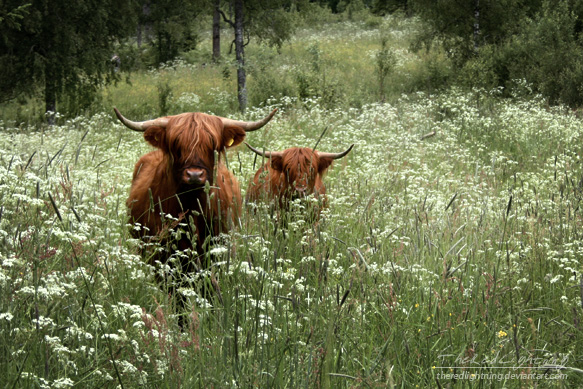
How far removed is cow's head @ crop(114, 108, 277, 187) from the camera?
173 inches

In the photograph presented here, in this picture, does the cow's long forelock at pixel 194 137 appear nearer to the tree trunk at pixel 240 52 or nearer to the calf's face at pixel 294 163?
the calf's face at pixel 294 163

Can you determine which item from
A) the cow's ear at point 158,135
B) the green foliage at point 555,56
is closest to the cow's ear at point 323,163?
the cow's ear at point 158,135

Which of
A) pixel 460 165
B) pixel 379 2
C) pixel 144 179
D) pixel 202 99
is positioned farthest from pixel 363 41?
pixel 144 179

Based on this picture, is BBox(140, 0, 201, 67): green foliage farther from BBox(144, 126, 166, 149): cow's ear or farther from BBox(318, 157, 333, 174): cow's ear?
BBox(144, 126, 166, 149): cow's ear

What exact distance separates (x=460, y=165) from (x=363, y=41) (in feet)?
97.4

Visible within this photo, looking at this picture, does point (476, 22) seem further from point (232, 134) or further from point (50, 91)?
point (232, 134)

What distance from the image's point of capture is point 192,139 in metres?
4.50

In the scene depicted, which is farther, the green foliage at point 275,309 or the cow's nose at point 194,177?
the cow's nose at point 194,177

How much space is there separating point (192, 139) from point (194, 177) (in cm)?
43

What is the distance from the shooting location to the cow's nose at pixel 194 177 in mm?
4207

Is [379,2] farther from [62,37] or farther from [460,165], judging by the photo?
[460,165]

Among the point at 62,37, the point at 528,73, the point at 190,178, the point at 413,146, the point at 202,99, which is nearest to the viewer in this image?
the point at 190,178

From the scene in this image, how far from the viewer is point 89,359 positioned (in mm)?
2092

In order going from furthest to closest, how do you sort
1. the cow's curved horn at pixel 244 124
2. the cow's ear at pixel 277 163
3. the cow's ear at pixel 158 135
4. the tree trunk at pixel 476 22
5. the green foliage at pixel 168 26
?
1. the green foliage at pixel 168 26
2. the tree trunk at pixel 476 22
3. the cow's ear at pixel 277 163
4. the cow's curved horn at pixel 244 124
5. the cow's ear at pixel 158 135
